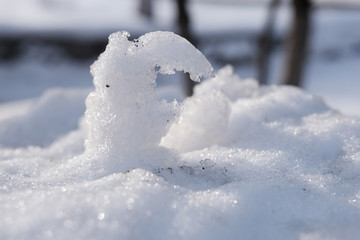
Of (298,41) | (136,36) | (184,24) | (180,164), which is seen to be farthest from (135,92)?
(136,36)

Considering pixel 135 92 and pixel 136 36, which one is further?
pixel 136 36

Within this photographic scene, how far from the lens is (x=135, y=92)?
1199 mm

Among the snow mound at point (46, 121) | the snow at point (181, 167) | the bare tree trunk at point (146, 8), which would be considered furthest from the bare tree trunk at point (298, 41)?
the bare tree trunk at point (146, 8)

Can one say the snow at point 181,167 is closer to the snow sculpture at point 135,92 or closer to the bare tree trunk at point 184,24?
the snow sculpture at point 135,92

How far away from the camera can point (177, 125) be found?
4.77 feet

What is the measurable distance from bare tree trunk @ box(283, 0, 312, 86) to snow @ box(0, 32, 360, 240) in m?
2.26

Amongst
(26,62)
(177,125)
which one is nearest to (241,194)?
(177,125)

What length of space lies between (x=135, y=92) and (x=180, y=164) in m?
0.20

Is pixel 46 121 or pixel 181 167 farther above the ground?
pixel 181 167

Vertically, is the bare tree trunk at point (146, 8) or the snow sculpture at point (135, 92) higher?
the snow sculpture at point (135, 92)

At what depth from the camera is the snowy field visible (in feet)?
2.90

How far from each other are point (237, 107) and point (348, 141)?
1.39 feet

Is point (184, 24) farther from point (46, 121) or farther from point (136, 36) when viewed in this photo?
point (136, 36)

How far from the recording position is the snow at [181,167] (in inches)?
34.8
